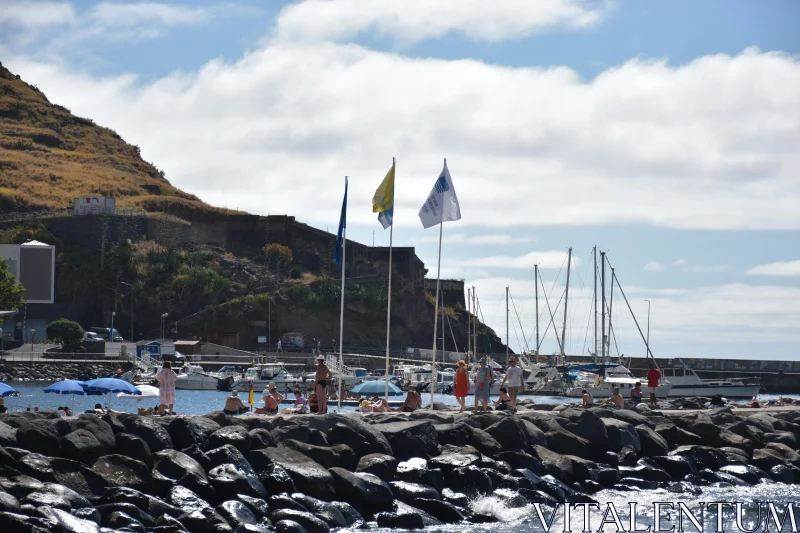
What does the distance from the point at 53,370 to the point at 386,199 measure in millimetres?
60053

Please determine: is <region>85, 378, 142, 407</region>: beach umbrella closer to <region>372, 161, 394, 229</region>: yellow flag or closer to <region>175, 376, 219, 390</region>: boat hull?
<region>372, 161, 394, 229</region>: yellow flag

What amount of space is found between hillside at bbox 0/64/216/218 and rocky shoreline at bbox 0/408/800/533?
104 metres

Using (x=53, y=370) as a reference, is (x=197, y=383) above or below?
below

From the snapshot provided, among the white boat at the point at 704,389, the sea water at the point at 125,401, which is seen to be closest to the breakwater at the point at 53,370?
the sea water at the point at 125,401

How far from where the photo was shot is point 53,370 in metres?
85.4

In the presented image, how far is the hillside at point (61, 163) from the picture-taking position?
129625 mm

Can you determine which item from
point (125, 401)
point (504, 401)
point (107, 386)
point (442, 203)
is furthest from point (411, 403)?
point (125, 401)

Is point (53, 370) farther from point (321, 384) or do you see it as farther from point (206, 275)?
point (321, 384)

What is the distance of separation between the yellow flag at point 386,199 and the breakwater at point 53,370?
183 feet

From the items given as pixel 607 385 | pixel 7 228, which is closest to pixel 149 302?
pixel 7 228

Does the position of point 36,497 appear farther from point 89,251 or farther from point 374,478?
point 89,251

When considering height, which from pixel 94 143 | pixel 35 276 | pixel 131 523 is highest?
pixel 94 143

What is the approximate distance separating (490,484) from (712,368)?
88.8 metres

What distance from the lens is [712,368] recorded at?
108 metres
